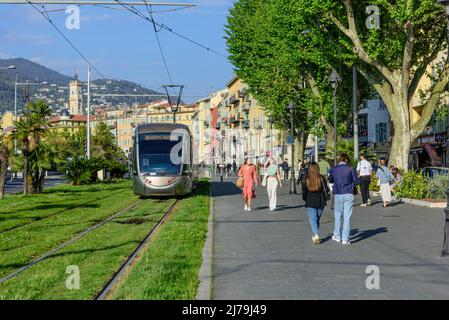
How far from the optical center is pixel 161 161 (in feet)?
95.9

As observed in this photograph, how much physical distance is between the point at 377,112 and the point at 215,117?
9244 cm

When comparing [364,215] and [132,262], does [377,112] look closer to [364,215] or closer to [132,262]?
[364,215]

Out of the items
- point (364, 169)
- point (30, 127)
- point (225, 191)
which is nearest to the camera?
point (364, 169)

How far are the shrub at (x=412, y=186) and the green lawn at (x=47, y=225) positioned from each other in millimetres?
9911

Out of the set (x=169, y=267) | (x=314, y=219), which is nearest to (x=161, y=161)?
(x=314, y=219)

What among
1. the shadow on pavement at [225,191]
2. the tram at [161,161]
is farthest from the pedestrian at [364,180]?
the shadow on pavement at [225,191]

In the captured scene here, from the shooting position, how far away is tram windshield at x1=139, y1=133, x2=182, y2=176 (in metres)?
29.2

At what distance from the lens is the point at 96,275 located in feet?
33.2

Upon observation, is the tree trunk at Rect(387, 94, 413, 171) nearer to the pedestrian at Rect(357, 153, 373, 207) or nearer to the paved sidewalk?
the pedestrian at Rect(357, 153, 373, 207)

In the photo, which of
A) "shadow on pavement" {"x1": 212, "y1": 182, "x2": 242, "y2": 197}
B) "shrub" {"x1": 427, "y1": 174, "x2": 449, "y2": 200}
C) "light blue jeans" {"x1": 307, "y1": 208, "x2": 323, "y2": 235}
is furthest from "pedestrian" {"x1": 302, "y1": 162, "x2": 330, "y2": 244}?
"shadow on pavement" {"x1": 212, "y1": 182, "x2": 242, "y2": 197}

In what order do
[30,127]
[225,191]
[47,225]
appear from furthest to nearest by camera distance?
[225,191] < [30,127] < [47,225]

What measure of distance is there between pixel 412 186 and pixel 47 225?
45.7 feet

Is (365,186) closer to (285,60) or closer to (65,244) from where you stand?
(65,244)
